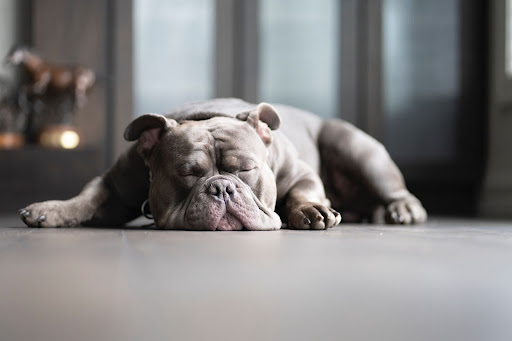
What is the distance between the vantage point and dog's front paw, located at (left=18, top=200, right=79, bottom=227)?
1867 mm

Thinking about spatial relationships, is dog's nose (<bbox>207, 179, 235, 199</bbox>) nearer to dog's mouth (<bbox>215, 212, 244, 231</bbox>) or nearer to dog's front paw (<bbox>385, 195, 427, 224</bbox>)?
dog's mouth (<bbox>215, 212, 244, 231</bbox>)

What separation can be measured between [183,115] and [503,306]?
1.27 metres

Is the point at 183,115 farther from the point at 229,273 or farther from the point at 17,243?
the point at 229,273

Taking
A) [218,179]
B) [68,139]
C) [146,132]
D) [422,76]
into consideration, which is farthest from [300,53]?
[218,179]

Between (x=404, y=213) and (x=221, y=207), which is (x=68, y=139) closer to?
(x=404, y=213)

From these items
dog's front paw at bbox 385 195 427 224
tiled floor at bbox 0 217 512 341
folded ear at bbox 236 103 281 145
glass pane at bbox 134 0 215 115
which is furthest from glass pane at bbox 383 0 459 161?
tiled floor at bbox 0 217 512 341

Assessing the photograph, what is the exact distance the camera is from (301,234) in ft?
5.39

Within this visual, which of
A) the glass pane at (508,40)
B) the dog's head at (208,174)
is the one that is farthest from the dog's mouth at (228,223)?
the glass pane at (508,40)

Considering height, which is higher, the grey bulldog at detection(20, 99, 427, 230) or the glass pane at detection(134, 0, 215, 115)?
the glass pane at detection(134, 0, 215, 115)

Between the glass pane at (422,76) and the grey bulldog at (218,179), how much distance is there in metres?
1.99

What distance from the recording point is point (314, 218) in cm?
178

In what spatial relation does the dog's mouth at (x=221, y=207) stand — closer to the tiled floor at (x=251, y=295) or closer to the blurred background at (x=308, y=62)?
the tiled floor at (x=251, y=295)

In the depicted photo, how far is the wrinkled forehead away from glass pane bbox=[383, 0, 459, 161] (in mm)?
2741

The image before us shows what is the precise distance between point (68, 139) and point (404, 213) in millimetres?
2564
